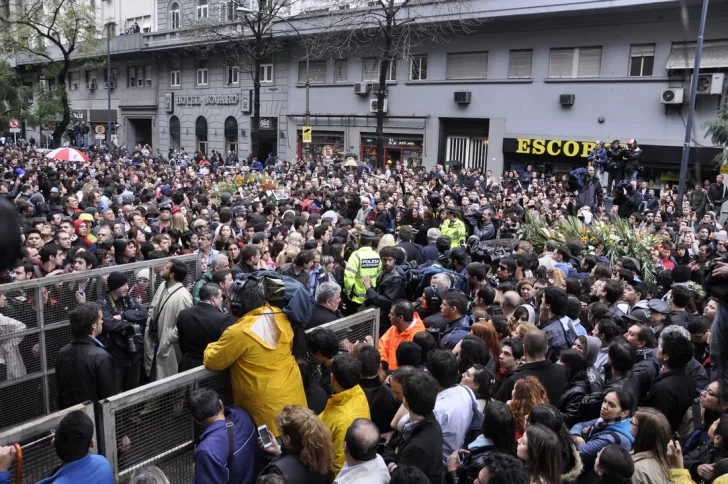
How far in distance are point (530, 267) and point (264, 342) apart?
444cm

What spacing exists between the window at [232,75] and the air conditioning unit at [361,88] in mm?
8799

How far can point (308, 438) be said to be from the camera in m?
3.27

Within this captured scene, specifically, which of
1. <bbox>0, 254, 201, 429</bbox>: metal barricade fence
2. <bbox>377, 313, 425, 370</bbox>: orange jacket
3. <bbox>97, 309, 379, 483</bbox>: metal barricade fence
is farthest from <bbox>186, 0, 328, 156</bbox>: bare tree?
<bbox>97, 309, 379, 483</bbox>: metal barricade fence

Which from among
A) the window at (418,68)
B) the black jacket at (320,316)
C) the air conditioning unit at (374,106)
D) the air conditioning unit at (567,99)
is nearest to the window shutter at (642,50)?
the air conditioning unit at (567,99)

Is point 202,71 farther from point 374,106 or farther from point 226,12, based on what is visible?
point 374,106

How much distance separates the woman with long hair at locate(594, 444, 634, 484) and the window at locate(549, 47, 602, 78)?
2178 cm

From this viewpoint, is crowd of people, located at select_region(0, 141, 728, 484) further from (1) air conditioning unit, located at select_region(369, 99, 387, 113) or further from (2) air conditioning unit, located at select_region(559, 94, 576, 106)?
(1) air conditioning unit, located at select_region(369, 99, 387, 113)

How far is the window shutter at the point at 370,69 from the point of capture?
28.9 metres

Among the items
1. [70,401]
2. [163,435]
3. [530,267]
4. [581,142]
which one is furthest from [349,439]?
[581,142]

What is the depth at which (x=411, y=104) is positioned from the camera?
2786 cm

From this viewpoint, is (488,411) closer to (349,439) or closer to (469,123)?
(349,439)

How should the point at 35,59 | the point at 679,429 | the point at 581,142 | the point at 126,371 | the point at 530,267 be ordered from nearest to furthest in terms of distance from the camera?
the point at 679,429, the point at 126,371, the point at 530,267, the point at 581,142, the point at 35,59

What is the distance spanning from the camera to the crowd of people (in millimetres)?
3330

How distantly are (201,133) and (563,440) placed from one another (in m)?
36.5
